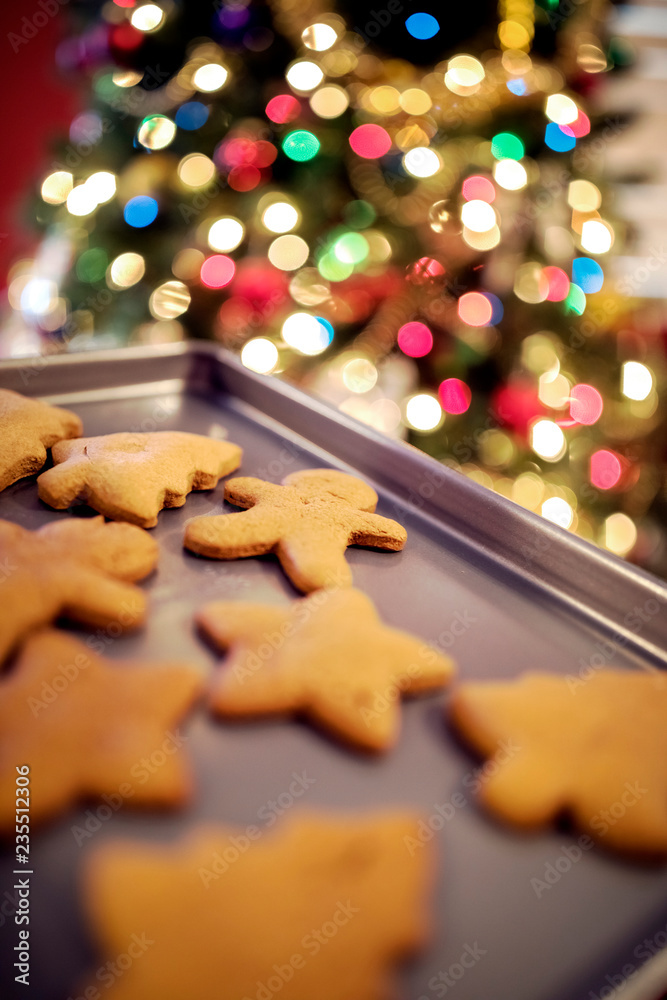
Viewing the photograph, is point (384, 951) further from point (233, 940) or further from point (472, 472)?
point (472, 472)

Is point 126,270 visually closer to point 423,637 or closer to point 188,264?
point 188,264

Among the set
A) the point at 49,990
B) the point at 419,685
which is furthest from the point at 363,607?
the point at 49,990

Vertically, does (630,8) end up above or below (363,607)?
above

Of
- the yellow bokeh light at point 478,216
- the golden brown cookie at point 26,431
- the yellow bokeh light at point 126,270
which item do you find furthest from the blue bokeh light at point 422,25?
the golden brown cookie at point 26,431

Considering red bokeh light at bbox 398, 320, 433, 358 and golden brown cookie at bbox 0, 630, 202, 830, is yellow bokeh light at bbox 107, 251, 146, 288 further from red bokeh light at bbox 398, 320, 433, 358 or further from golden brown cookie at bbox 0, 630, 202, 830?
golden brown cookie at bbox 0, 630, 202, 830

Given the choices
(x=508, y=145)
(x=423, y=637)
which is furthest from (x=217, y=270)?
(x=423, y=637)

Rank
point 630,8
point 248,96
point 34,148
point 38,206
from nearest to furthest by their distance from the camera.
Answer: point 248,96
point 38,206
point 630,8
point 34,148

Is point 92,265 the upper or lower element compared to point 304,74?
lower
